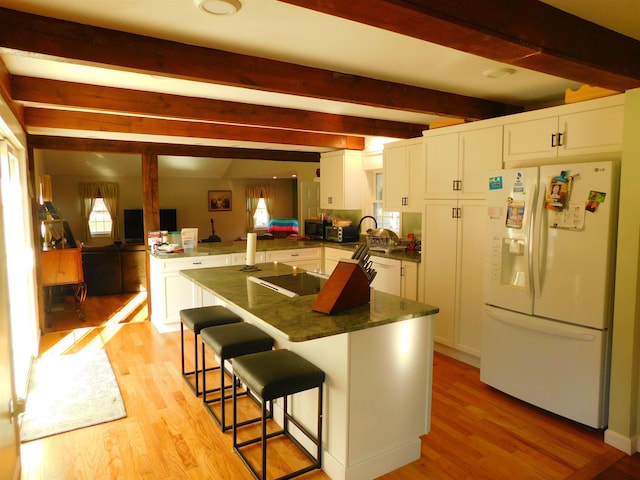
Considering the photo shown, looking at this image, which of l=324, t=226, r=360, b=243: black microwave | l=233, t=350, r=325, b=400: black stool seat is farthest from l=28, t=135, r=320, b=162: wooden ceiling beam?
l=233, t=350, r=325, b=400: black stool seat

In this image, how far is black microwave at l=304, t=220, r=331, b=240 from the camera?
19.5 ft

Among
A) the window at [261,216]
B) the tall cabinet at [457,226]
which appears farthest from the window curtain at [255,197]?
the tall cabinet at [457,226]

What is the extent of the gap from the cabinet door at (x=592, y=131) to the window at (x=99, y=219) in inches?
390

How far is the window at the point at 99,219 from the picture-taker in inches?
396

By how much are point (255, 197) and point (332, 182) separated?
642 cm

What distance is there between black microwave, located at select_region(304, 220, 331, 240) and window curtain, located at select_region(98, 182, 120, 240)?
607cm

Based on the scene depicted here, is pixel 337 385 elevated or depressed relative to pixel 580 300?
depressed

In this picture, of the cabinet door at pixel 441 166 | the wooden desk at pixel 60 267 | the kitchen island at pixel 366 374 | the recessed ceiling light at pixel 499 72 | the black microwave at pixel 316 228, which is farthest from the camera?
the black microwave at pixel 316 228

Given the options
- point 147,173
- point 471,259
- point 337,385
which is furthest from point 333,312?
point 147,173

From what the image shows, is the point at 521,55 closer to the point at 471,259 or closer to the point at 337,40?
the point at 337,40

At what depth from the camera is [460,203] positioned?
3.65m

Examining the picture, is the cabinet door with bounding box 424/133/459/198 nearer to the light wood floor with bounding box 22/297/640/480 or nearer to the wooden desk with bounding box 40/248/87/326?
the light wood floor with bounding box 22/297/640/480

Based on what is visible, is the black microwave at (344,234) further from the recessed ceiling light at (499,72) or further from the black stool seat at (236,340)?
the recessed ceiling light at (499,72)

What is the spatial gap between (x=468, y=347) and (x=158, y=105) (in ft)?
10.5
